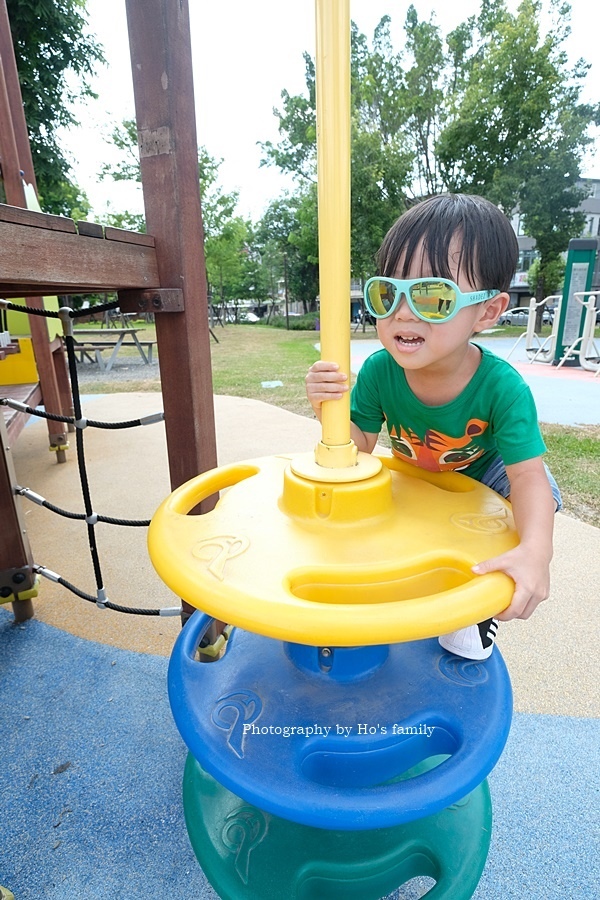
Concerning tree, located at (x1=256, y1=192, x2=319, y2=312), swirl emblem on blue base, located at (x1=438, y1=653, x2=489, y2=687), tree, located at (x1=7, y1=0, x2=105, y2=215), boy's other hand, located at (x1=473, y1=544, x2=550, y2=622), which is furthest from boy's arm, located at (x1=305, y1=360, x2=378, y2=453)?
tree, located at (x1=256, y1=192, x2=319, y2=312)

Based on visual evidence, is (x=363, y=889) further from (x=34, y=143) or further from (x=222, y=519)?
(x=34, y=143)

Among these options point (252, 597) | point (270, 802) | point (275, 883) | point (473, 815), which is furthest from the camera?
point (473, 815)

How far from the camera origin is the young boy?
2.78 ft

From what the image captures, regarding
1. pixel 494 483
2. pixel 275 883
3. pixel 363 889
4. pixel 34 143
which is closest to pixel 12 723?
pixel 275 883

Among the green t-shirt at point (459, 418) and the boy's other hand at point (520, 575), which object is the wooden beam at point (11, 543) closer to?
the green t-shirt at point (459, 418)

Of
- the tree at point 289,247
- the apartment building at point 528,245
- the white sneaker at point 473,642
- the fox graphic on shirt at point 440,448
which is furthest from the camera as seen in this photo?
the apartment building at point 528,245

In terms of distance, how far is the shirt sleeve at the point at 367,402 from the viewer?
1288 mm

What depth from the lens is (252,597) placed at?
64 cm

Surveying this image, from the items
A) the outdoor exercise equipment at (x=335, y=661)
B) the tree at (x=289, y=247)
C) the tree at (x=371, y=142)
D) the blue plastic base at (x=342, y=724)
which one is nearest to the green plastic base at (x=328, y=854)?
the outdoor exercise equipment at (x=335, y=661)

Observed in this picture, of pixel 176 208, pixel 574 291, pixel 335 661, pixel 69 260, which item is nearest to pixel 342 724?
pixel 335 661

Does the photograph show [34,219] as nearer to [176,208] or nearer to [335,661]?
[176,208]

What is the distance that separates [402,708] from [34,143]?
1140cm

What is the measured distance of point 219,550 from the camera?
0.76m

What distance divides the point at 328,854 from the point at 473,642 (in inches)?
17.8
